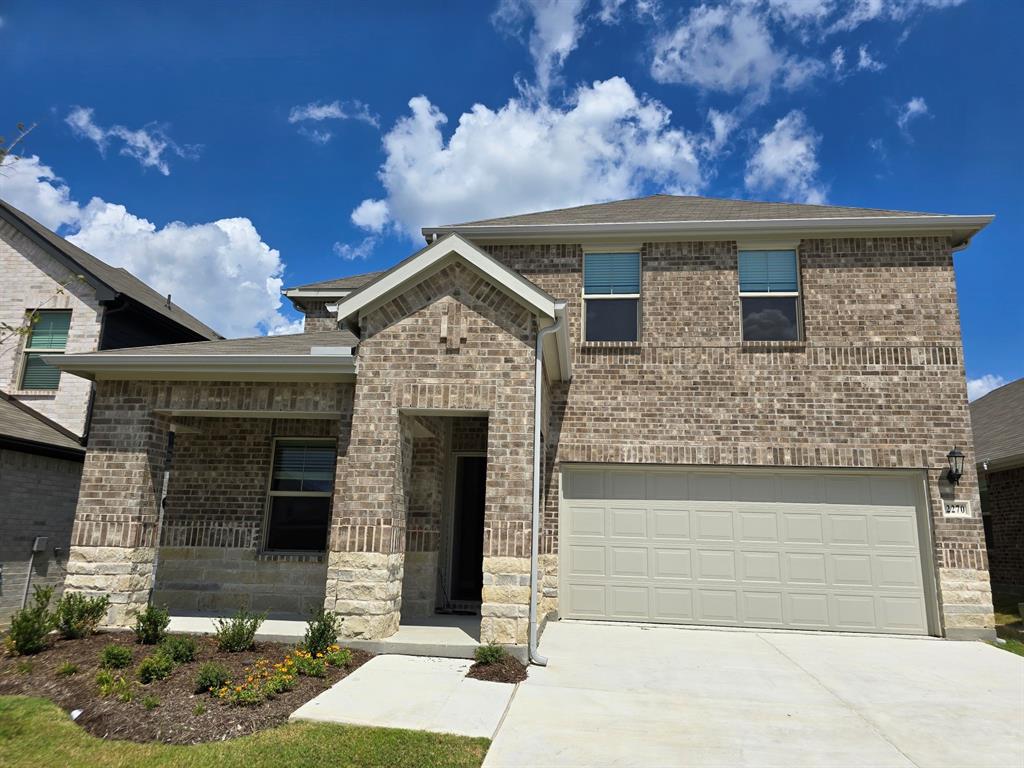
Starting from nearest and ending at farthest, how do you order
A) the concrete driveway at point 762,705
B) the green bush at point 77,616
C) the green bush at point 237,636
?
1. the concrete driveway at point 762,705
2. the green bush at point 237,636
3. the green bush at point 77,616

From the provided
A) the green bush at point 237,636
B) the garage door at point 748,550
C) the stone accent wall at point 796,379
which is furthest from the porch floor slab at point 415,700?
the stone accent wall at point 796,379

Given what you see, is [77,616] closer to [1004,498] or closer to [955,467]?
[955,467]

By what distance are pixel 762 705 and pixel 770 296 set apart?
6949 millimetres

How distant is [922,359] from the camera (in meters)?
10.4

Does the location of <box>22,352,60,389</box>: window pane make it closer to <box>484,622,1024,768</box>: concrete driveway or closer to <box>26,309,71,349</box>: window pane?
<box>26,309,71,349</box>: window pane

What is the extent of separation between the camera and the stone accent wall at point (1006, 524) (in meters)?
12.9

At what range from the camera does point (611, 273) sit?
11.4 meters

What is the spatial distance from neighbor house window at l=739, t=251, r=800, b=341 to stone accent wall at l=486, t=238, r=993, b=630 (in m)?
0.21

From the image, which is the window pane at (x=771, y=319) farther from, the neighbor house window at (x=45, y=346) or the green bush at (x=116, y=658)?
the neighbor house window at (x=45, y=346)

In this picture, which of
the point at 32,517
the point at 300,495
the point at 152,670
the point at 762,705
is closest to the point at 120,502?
the point at 300,495

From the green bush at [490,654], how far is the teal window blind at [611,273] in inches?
250

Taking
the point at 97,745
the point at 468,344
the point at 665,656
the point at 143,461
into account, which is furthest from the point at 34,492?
the point at 665,656

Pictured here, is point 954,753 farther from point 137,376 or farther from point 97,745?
point 137,376

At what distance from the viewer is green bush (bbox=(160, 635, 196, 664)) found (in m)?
6.82
